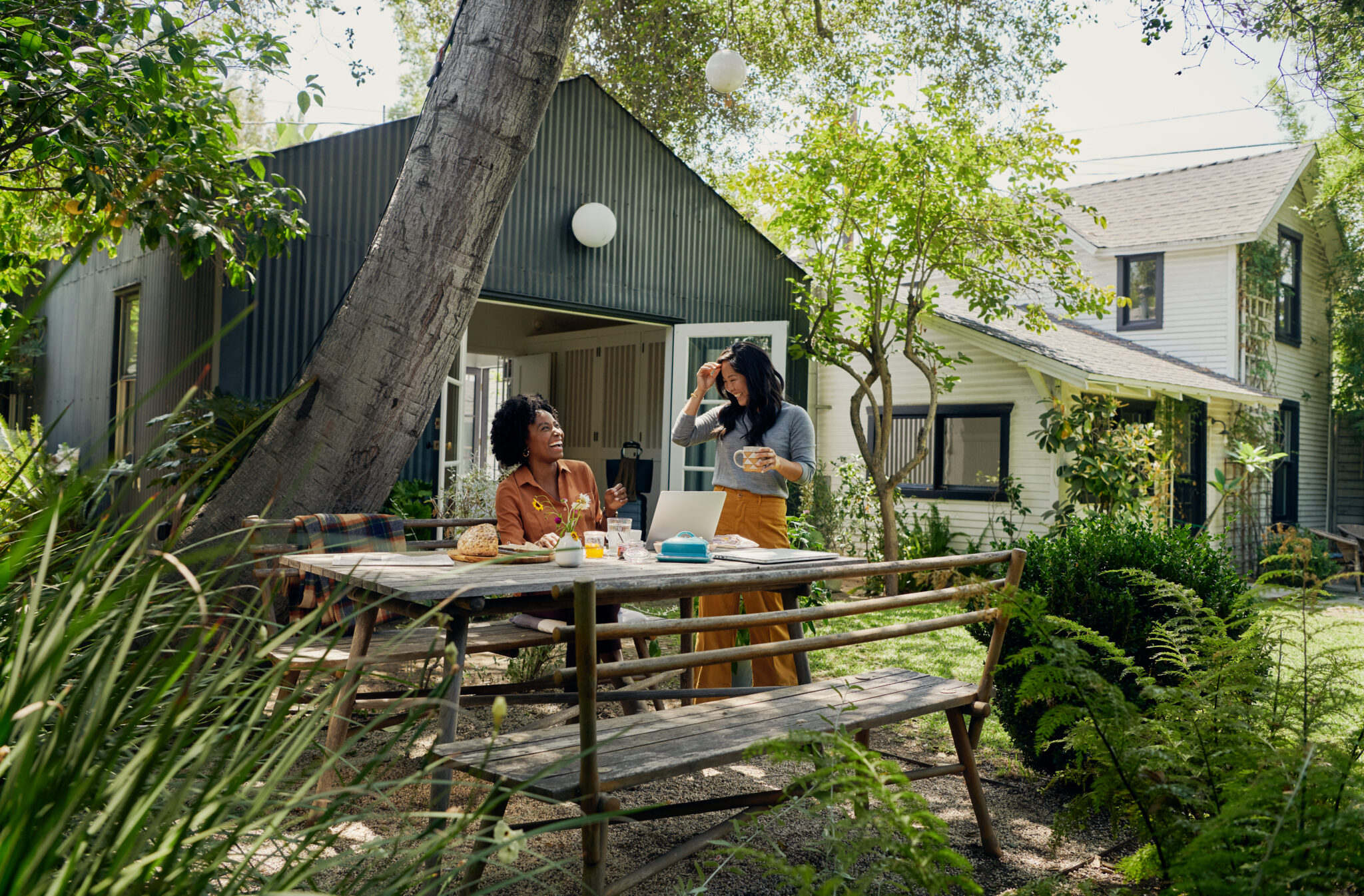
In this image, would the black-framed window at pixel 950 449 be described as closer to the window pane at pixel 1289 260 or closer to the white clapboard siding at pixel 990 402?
the white clapboard siding at pixel 990 402

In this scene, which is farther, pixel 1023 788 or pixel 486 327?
pixel 486 327

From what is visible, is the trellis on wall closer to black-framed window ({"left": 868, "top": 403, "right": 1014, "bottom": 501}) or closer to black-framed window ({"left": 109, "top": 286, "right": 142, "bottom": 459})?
black-framed window ({"left": 868, "top": 403, "right": 1014, "bottom": 501})

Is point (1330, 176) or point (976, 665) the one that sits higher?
point (1330, 176)

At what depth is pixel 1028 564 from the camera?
13.5 ft

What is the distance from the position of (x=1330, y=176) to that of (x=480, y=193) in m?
15.0

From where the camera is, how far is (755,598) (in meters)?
4.27

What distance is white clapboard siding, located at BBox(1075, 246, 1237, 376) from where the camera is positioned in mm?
12906

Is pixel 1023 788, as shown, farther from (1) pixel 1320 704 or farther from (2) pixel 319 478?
(2) pixel 319 478

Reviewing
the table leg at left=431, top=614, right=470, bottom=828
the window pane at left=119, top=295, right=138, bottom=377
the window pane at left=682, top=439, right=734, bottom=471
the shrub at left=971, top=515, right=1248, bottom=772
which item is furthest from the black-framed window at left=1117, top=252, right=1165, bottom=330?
the table leg at left=431, top=614, right=470, bottom=828

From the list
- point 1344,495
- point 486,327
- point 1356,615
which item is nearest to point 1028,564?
point 1356,615

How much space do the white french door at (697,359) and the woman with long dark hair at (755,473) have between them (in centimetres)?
448

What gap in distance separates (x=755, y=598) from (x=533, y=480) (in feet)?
3.81

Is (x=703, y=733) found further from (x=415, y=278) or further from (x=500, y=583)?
(x=415, y=278)

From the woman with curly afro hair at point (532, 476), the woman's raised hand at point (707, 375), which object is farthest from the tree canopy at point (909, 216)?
the woman with curly afro hair at point (532, 476)
